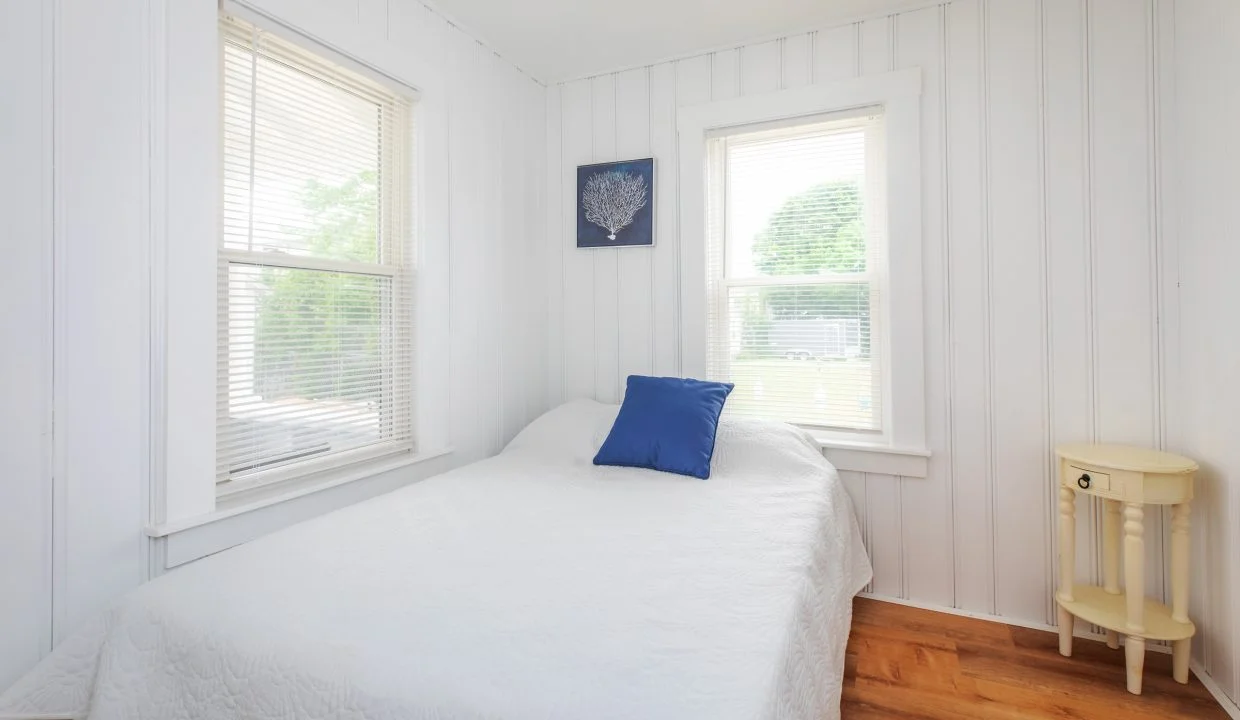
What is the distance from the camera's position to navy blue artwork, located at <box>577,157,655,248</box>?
2.98 m

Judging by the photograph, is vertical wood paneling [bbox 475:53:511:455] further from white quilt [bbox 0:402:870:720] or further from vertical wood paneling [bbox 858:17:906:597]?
vertical wood paneling [bbox 858:17:906:597]

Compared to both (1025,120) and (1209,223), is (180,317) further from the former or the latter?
(1209,223)

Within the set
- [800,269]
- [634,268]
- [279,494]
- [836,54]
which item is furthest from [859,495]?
[279,494]

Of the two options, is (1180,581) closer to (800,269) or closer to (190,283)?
(800,269)

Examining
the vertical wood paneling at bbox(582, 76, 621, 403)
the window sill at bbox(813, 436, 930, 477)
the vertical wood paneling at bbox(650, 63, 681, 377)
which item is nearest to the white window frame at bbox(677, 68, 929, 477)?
the window sill at bbox(813, 436, 930, 477)

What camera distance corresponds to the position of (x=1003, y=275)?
2344 mm

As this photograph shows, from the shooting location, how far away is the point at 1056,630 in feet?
7.42

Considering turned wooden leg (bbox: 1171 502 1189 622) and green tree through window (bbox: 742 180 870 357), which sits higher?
green tree through window (bbox: 742 180 870 357)

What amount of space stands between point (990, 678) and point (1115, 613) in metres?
0.50

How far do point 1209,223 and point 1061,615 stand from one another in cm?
145

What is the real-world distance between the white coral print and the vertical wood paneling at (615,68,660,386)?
107 mm

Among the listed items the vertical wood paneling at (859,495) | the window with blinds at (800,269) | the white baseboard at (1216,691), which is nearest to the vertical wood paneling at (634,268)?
the window with blinds at (800,269)

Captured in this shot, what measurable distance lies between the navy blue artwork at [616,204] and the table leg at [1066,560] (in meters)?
2.06

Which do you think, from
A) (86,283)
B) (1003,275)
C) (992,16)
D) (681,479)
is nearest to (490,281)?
(681,479)
